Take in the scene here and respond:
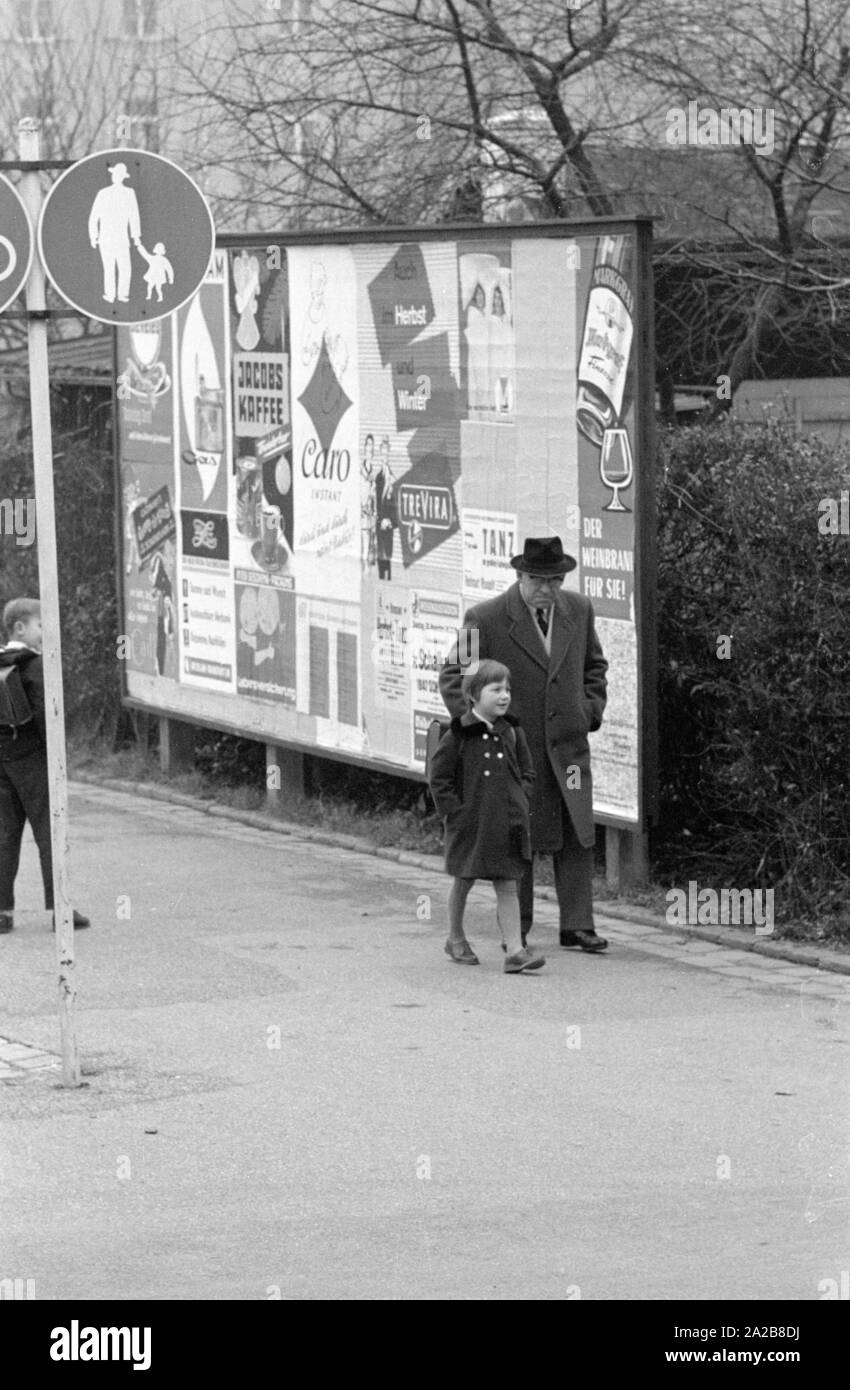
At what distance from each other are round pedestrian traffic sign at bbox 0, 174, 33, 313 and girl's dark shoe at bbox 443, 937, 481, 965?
3512mm

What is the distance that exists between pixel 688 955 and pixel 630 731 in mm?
1166

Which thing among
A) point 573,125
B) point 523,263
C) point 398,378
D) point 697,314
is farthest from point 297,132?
point 523,263

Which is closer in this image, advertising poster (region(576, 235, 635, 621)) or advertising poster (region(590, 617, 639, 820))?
advertising poster (region(576, 235, 635, 621))

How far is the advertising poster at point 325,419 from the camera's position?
42.3 feet

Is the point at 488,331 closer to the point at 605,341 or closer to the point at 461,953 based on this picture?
the point at 605,341

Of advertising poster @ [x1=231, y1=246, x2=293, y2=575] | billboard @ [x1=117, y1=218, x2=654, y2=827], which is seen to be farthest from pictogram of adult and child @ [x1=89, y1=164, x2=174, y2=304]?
advertising poster @ [x1=231, y1=246, x2=293, y2=575]

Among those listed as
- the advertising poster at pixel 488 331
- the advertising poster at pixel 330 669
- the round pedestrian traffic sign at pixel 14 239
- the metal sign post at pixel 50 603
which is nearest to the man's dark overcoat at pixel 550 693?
the advertising poster at pixel 488 331

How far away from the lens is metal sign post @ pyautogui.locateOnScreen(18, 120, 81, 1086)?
781 centimetres

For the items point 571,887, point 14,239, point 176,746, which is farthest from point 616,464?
point 176,746

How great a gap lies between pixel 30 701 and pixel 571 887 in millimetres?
2734

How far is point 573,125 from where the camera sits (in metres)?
15.1

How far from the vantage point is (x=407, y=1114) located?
24.4 ft

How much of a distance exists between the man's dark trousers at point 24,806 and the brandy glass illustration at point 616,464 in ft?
9.61

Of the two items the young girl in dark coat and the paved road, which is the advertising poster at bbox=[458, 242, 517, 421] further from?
the paved road
